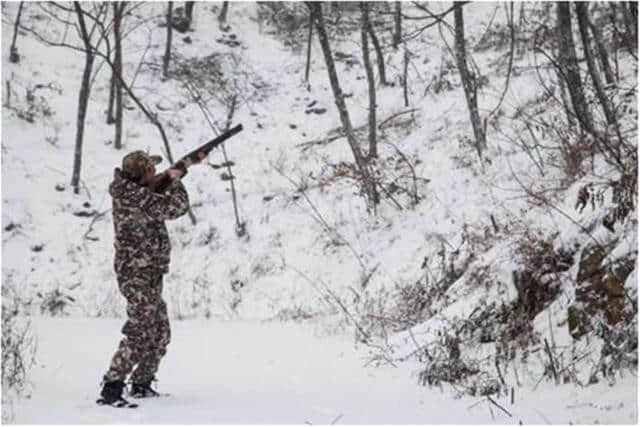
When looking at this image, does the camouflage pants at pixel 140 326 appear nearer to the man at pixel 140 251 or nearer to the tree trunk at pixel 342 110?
the man at pixel 140 251

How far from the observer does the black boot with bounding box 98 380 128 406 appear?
193 inches

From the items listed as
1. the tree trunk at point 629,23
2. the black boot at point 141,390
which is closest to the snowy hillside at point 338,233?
the black boot at point 141,390

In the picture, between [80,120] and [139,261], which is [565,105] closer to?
[139,261]

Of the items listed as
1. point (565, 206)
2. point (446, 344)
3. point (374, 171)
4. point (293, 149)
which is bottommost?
point (446, 344)

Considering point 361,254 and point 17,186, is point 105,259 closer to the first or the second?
point 17,186

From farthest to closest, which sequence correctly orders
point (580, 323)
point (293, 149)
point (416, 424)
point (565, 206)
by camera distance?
point (293, 149), point (565, 206), point (580, 323), point (416, 424)

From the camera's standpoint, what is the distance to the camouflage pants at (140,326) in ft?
16.6

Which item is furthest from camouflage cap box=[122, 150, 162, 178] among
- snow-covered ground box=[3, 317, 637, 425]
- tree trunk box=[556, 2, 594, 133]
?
tree trunk box=[556, 2, 594, 133]

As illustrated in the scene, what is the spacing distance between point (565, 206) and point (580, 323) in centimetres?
167

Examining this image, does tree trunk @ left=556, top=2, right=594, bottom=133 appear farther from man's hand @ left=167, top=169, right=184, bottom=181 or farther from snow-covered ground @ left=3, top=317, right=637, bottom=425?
man's hand @ left=167, top=169, right=184, bottom=181

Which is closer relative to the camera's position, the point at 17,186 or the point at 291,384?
the point at 291,384

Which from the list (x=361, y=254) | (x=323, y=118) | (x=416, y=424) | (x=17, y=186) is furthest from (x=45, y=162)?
(x=416, y=424)

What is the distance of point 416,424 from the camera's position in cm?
419

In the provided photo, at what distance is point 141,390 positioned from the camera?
17.0ft
